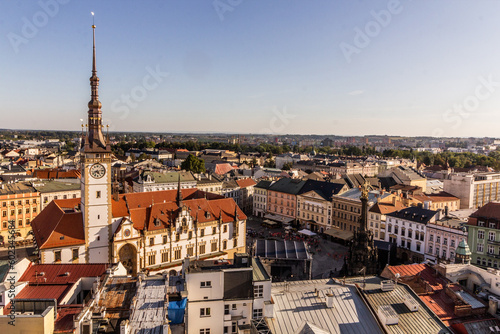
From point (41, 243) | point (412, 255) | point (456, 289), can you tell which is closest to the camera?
point (456, 289)

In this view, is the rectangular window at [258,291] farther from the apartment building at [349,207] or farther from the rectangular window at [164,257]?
the apartment building at [349,207]

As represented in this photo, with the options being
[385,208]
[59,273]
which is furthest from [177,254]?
[385,208]

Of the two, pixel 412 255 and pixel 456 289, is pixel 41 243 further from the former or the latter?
pixel 412 255

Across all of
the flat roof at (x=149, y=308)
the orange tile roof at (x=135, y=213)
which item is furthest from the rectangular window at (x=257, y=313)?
the orange tile roof at (x=135, y=213)

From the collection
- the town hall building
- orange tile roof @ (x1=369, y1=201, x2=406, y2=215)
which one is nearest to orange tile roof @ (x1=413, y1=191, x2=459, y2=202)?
orange tile roof @ (x1=369, y1=201, x2=406, y2=215)

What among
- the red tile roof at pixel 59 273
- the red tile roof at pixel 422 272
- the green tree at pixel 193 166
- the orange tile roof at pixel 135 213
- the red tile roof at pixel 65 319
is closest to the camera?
the red tile roof at pixel 65 319

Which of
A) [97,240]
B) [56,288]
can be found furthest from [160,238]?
[56,288]
